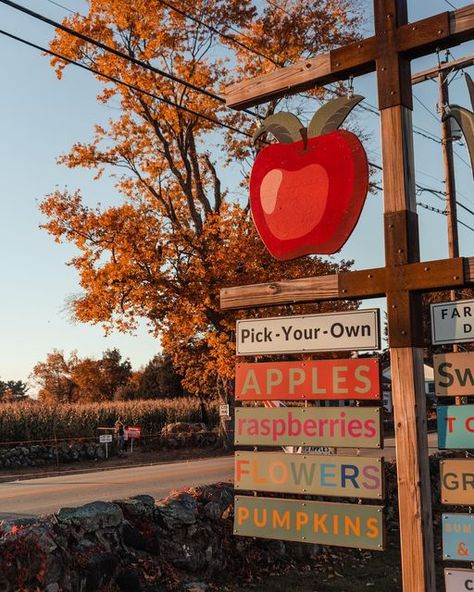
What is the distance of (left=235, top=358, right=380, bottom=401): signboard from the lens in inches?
209

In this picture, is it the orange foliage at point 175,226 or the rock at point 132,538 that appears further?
the orange foliage at point 175,226

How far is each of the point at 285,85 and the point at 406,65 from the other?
3.36 feet

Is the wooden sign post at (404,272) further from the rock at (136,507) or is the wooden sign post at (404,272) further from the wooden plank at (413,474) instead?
the rock at (136,507)

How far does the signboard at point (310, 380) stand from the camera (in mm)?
5320

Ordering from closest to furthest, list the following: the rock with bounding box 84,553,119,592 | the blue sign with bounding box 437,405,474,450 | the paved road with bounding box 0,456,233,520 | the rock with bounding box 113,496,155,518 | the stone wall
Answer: the blue sign with bounding box 437,405,474,450
the stone wall
the rock with bounding box 84,553,119,592
the rock with bounding box 113,496,155,518
the paved road with bounding box 0,456,233,520

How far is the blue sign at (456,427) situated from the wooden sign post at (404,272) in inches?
5.7

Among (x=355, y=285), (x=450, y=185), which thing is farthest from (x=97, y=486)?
(x=355, y=285)

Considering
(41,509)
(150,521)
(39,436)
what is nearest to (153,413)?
(39,436)

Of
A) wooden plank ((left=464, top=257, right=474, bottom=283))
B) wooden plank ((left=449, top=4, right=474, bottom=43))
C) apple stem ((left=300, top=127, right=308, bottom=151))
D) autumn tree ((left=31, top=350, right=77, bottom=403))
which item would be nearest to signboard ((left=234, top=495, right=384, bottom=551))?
wooden plank ((left=464, top=257, right=474, bottom=283))

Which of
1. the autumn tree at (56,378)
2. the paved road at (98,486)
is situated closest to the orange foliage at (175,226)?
the paved road at (98,486)

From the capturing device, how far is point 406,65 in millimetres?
5340

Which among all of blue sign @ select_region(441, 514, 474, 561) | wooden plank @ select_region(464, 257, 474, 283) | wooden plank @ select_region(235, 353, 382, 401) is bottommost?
blue sign @ select_region(441, 514, 474, 561)

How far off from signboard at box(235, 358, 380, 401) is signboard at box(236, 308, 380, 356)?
124 mm

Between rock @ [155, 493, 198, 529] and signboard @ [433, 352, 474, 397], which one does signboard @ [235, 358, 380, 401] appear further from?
rock @ [155, 493, 198, 529]
